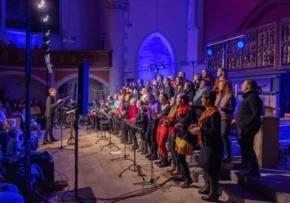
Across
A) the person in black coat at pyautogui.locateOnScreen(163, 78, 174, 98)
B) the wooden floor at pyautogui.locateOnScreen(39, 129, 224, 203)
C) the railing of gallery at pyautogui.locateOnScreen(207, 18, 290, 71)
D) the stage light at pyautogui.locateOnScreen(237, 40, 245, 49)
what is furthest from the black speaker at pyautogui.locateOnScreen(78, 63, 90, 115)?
the stage light at pyautogui.locateOnScreen(237, 40, 245, 49)

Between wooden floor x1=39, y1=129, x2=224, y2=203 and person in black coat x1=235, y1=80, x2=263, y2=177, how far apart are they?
1045 mm

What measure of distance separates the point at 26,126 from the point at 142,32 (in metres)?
13.2

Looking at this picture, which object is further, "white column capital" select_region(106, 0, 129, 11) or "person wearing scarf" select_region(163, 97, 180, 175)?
"white column capital" select_region(106, 0, 129, 11)

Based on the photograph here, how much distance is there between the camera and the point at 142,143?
771 cm

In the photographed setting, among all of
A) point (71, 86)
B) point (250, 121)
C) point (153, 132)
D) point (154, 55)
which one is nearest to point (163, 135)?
point (153, 132)

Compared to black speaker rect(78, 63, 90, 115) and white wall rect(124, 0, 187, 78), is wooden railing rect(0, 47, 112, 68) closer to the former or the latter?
white wall rect(124, 0, 187, 78)

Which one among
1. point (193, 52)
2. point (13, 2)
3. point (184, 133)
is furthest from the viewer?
point (13, 2)

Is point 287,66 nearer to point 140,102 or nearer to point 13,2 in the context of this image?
point 140,102

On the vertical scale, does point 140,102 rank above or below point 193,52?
below

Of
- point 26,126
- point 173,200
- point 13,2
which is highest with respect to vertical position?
point 13,2

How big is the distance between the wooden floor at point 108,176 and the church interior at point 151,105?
24 millimetres

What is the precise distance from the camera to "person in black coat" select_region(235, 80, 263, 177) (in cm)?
405

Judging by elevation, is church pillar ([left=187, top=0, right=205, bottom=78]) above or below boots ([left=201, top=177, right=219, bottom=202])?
above

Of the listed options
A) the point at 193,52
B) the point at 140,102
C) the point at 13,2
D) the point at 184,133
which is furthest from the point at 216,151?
the point at 13,2
